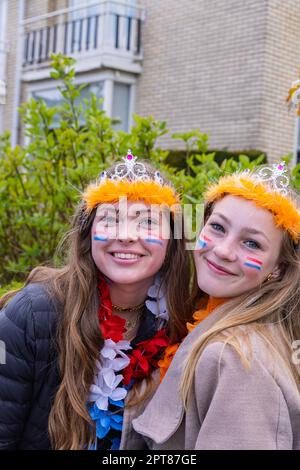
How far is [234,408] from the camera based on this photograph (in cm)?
158

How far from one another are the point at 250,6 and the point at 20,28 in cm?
580

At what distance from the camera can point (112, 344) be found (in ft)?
6.93

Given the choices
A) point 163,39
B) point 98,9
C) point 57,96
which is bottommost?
point 57,96

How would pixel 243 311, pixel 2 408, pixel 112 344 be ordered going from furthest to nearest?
pixel 112 344 < pixel 2 408 < pixel 243 311

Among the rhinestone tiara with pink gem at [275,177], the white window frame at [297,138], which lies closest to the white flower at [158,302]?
the rhinestone tiara with pink gem at [275,177]

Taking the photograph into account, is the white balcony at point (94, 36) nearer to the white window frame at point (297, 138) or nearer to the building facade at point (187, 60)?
the building facade at point (187, 60)

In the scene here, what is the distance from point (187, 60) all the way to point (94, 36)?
213 cm

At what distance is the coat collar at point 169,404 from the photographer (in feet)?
5.89

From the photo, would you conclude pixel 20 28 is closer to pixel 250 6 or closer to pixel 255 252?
pixel 250 6

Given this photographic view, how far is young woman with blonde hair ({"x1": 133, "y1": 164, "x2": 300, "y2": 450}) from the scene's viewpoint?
1599mm

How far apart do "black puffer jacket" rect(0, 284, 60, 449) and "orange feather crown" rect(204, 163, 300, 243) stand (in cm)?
77

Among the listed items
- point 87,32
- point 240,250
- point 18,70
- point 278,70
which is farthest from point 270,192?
point 18,70

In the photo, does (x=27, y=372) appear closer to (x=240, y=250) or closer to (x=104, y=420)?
(x=104, y=420)

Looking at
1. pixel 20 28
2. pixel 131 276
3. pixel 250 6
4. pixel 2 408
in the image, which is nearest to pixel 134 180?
pixel 131 276
